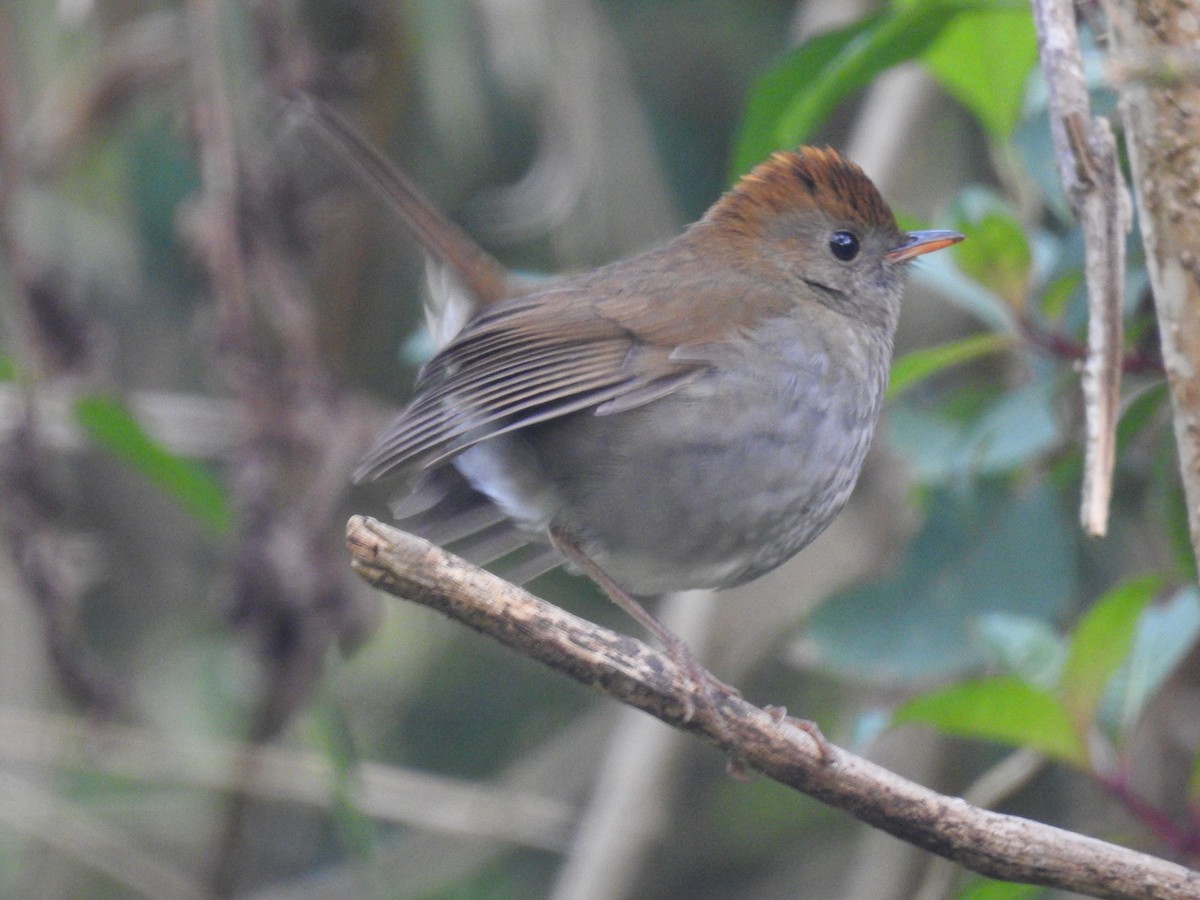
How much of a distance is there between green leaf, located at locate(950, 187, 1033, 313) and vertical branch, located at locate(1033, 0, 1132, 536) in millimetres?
1008

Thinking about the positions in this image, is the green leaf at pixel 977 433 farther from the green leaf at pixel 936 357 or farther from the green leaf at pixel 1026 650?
the green leaf at pixel 1026 650

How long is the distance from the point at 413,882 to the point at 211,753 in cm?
103

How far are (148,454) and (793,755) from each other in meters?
2.10

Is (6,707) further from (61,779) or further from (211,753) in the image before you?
(211,753)

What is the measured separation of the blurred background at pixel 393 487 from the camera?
10.8ft

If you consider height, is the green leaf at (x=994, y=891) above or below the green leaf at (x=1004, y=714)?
below

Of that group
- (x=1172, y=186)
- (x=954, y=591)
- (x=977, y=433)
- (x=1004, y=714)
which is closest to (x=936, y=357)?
(x=977, y=433)

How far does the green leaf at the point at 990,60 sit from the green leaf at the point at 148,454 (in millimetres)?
2091

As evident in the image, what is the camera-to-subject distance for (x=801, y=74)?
3123 mm

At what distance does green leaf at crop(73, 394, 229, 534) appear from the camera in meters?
3.76

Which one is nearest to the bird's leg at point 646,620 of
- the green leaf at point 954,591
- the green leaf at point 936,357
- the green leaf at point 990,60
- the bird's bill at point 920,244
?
the green leaf at point 954,591

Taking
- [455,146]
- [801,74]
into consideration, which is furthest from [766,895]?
[801,74]

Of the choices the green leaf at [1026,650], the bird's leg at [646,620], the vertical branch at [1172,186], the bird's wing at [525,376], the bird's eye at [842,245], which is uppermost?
the vertical branch at [1172,186]

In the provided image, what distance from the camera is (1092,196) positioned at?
2.11m
